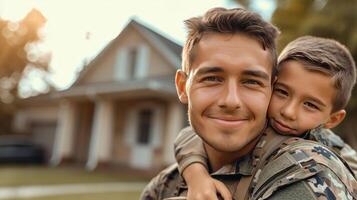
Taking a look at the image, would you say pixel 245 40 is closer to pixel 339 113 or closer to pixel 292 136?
pixel 292 136

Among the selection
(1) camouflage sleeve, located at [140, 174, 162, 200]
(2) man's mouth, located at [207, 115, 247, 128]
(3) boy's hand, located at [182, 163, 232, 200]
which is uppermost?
(2) man's mouth, located at [207, 115, 247, 128]

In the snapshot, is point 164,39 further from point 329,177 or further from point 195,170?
point 329,177

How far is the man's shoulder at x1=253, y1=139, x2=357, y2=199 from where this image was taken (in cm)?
115

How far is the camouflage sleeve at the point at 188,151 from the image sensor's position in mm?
1742

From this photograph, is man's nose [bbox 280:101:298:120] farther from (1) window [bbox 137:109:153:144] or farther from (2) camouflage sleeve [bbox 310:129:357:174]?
(1) window [bbox 137:109:153:144]

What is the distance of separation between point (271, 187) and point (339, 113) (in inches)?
27.2

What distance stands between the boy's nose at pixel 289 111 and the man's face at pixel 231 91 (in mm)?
106

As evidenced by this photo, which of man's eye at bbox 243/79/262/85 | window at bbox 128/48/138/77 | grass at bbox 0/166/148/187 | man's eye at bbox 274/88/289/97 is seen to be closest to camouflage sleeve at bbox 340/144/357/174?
man's eye at bbox 274/88/289/97

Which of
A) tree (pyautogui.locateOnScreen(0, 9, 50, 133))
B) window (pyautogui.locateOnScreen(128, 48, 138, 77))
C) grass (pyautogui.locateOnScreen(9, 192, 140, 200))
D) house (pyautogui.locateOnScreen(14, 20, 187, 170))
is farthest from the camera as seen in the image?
tree (pyautogui.locateOnScreen(0, 9, 50, 133))

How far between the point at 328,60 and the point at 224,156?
50 centimetres

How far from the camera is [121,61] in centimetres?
1925

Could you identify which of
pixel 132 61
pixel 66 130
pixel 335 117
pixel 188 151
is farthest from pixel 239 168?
pixel 66 130

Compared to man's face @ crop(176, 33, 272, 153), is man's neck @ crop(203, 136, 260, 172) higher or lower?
lower

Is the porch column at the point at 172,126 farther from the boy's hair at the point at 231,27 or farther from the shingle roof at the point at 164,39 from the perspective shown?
the boy's hair at the point at 231,27
